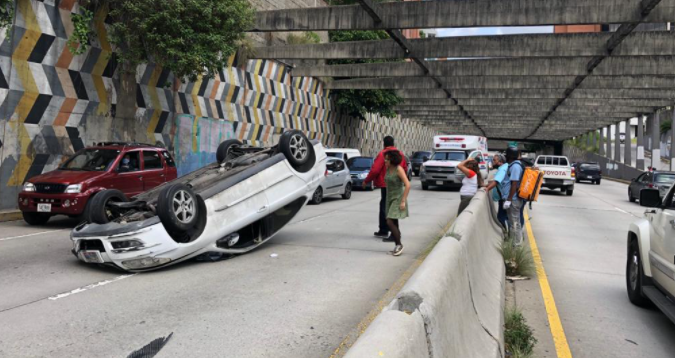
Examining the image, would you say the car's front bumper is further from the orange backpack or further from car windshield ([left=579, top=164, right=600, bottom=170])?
car windshield ([left=579, top=164, right=600, bottom=170])

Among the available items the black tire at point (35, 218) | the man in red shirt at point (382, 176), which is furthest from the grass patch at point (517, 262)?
the black tire at point (35, 218)

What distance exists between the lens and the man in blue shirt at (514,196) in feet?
27.2

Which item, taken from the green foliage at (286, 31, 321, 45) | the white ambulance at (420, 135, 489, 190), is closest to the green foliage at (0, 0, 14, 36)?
the white ambulance at (420, 135, 489, 190)

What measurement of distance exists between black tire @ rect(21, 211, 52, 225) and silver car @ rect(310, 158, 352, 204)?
8.06 m

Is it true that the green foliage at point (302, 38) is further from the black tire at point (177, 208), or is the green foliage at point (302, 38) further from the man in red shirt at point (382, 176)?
the black tire at point (177, 208)

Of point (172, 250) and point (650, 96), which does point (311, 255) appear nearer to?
point (172, 250)

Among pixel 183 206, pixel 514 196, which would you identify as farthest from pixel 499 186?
pixel 183 206

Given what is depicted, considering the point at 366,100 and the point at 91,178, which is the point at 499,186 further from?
the point at 366,100

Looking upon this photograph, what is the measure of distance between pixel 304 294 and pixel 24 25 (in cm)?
1187

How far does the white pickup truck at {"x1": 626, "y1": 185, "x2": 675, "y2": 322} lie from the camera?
4.58 meters

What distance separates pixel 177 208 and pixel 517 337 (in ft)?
14.6

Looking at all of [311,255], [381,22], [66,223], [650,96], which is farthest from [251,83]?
[650,96]

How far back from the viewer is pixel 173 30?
1395cm

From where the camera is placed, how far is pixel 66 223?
11633mm
